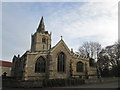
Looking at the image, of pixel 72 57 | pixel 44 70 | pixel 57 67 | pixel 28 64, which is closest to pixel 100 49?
pixel 72 57

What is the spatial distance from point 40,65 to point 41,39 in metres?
19.2

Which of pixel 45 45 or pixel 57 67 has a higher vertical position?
pixel 45 45

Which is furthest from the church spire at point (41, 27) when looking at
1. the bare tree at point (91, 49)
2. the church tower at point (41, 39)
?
the bare tree at point (91, 49)

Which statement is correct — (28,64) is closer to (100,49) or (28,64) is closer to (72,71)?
(72,71)

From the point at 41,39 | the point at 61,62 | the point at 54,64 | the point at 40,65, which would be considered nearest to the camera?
the point at 40,65

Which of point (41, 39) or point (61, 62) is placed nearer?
point (61, 62)

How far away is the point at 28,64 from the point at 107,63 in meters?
29.5

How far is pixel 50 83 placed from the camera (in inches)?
797

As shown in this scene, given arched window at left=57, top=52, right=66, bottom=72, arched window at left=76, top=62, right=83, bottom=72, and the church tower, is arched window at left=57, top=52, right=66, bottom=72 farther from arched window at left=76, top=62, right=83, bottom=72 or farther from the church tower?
the church tower

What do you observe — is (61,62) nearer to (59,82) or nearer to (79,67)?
(79,67)

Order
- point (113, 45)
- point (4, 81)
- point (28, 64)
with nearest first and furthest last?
point (4, 81), point (28, 64), point (113, 45)

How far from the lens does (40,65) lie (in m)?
27.6

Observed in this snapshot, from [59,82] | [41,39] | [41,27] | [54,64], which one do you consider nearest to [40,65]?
[54,64]

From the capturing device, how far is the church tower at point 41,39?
44094mm
